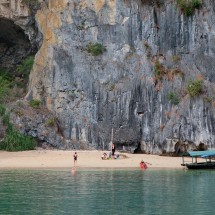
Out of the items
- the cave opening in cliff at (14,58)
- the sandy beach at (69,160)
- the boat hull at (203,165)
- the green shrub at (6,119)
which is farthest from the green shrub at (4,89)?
the boat hull at (203,165)

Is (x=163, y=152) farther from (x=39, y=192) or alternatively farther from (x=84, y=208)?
(x=84, y=208)

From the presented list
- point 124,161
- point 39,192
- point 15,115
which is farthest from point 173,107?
point 39,192

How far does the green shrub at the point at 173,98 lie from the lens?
4525 centimetres

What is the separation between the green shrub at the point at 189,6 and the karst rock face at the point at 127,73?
13.8 inches

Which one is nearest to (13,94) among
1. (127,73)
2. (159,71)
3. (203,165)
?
(127,73)

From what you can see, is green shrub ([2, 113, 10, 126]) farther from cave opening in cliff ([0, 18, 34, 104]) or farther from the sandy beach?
cave opening in cliff ([0, 18, 34, 104])

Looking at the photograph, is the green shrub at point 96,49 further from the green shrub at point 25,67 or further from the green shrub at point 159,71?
the green shrub at point 25,67

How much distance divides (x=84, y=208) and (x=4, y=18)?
1376 inches

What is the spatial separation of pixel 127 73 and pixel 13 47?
16.9 meters

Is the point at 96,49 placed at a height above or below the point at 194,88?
above

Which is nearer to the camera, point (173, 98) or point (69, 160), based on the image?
point (69, 160)

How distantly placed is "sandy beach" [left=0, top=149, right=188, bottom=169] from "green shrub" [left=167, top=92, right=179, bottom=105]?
478 cm

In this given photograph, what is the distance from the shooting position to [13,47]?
59.6 metres

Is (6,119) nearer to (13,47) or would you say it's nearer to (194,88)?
(194,88)
